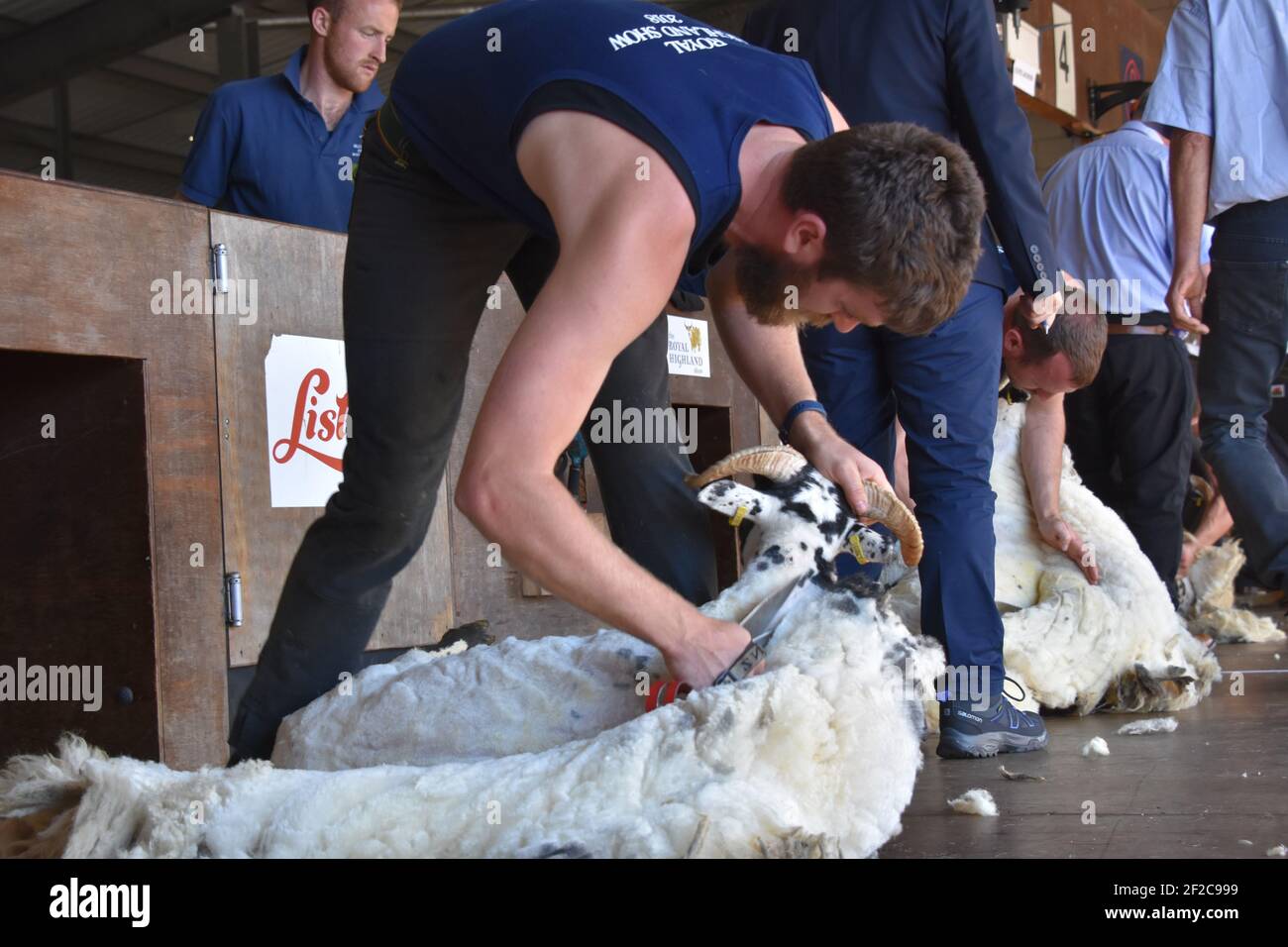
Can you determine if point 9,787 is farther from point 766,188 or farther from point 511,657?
point 766,188

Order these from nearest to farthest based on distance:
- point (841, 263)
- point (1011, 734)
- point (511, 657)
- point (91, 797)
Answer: point (91, 797) < point (841, 263) < point (511, 657) < point (1011, 734)

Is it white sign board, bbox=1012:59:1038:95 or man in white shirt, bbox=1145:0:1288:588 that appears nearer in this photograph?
man in white shirt, bbox=1145:0:1288:588

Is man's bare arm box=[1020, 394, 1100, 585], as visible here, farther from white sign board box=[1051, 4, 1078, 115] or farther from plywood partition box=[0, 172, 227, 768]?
white sign board box=[1051, 4, 1078, 115]

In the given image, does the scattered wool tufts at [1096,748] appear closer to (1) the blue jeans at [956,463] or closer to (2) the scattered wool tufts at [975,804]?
(1) the blue jeans at [956,463]

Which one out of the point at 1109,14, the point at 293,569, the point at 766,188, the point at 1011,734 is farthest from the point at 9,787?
the point at 1109,14

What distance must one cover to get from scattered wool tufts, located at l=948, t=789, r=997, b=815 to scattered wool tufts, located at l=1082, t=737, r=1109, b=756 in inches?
27.9

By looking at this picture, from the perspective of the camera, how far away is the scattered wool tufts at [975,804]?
2482mm

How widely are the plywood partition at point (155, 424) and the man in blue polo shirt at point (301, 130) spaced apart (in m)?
0.84

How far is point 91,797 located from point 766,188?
140cm

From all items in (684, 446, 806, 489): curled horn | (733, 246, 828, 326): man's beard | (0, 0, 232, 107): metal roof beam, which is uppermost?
(0, 0, 232, 107): metal roof beam

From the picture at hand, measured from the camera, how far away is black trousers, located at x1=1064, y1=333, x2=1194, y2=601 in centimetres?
539

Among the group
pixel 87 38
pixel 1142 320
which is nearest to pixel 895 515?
pixel 1142 320

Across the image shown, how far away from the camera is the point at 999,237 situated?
3332 mm

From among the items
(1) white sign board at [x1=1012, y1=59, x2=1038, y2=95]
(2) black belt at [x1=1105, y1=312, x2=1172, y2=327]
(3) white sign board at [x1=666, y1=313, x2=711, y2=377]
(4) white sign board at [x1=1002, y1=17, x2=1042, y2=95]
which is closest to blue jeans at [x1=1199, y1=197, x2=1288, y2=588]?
(2) black belt at [x1=1105, y1=312, x2=1172, y2=327]
